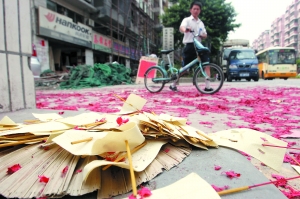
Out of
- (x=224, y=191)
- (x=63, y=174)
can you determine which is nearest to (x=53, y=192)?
(x=63, y=174)

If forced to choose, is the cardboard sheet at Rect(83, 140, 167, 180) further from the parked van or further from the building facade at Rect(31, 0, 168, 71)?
the parked van

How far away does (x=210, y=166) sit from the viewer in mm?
997

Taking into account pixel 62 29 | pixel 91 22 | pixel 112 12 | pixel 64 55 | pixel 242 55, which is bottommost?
pixel 242 55

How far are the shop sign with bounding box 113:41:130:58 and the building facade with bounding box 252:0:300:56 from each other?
6141 cm

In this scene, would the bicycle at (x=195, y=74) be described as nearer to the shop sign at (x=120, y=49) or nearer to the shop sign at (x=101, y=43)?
the shop sign at (x=101, y=43)

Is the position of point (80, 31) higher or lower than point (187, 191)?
higher

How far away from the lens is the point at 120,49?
795 inches

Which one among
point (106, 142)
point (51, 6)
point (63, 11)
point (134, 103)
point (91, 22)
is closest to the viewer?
point (106, 142)

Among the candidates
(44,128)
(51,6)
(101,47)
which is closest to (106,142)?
(44,128)

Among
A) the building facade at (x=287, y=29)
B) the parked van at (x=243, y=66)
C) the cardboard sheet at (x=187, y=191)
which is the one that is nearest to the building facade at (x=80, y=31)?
the parked van at (x=243, y=66)

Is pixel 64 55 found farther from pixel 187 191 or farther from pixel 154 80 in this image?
pixel 187 191

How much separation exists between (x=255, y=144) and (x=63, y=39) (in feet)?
44.4

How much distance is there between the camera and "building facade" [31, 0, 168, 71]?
1196cm

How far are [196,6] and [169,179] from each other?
15.2 ft
